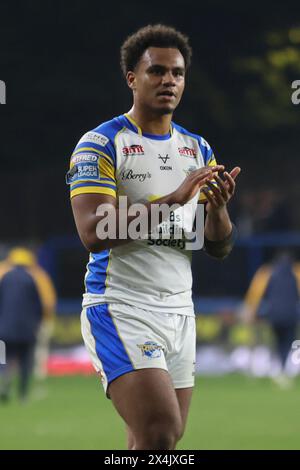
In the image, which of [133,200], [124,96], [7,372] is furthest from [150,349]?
[124,96]

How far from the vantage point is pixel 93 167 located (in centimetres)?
634

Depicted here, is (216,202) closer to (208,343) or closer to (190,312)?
(190,312)

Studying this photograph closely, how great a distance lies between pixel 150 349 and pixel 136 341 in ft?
0.26

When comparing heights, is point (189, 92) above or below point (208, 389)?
above

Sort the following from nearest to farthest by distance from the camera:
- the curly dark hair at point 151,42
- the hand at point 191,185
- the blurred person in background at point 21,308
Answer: the hand at point 191,185, the curly dark hair at point 151,42, the blurred person in background at point 21,308

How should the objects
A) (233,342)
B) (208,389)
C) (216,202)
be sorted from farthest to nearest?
(233,342), (208,389), (216,202)

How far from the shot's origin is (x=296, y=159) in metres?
22.6

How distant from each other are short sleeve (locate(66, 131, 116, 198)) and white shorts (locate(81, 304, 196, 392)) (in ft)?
1.92

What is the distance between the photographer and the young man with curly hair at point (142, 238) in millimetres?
6168

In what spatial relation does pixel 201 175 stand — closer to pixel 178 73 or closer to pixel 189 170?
pixel 189 170

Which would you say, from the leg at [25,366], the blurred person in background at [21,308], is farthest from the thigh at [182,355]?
the blurred person in background at [21,308]

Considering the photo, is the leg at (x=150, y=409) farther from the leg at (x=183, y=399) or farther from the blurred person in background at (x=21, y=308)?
the blurred person in background at (x=21, y=308)

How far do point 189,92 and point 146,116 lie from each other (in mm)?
15859

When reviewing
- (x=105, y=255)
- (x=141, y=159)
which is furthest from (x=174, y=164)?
(x=105, y=255)
